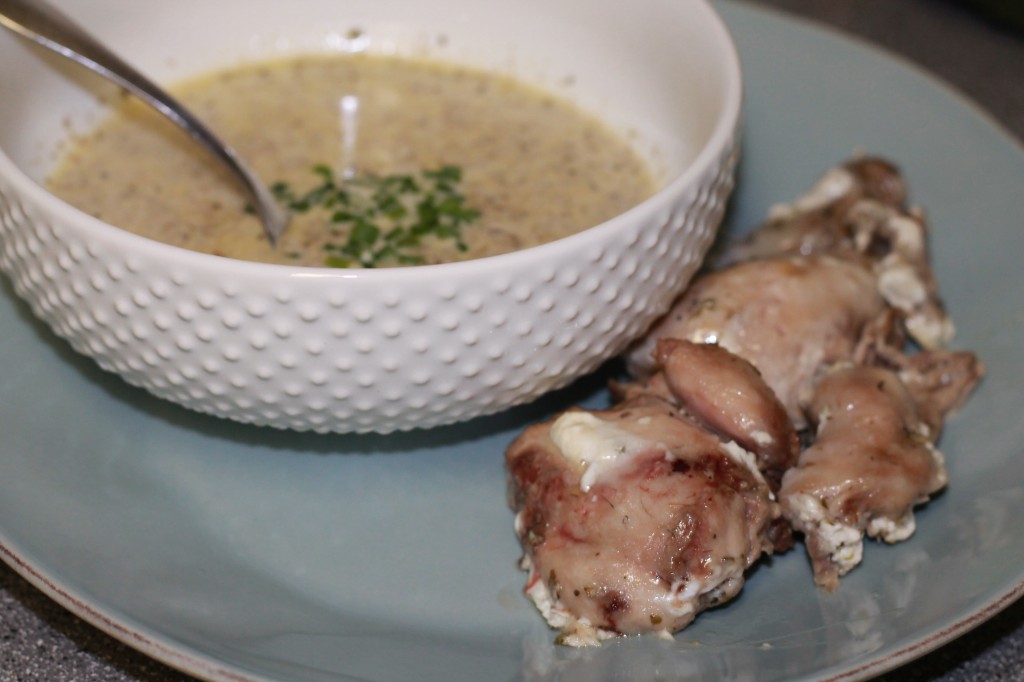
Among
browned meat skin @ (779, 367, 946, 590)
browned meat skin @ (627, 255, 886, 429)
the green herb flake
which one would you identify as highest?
the green herb flake

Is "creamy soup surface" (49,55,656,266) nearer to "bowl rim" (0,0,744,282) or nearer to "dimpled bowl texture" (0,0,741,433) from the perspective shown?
"dimpled bowl texture" (0,0,741,433)

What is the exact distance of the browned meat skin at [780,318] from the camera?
170 cm

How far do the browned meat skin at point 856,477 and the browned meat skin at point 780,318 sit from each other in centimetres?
9

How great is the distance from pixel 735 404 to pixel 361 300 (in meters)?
0.49

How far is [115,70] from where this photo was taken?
184 centimetres

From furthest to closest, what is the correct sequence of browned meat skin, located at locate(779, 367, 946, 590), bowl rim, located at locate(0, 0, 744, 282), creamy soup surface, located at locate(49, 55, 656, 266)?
creamy soup surface, located at locate(49, 55, 656, 266) → browned meat skin, located at locate(779, 367, 946, 590) → bowl rim, located at locate(0, 0, 744, 282)

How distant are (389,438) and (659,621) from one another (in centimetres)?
52

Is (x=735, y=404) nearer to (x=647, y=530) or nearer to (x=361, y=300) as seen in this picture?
(x=647, y=530)

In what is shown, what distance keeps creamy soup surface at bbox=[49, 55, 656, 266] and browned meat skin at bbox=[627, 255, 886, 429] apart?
23 cm

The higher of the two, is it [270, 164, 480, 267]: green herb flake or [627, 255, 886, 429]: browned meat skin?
[270, 164, 480, 267]: green herb flake

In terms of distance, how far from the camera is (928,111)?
89.5 inches

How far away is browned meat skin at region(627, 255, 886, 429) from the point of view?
170 centimetres

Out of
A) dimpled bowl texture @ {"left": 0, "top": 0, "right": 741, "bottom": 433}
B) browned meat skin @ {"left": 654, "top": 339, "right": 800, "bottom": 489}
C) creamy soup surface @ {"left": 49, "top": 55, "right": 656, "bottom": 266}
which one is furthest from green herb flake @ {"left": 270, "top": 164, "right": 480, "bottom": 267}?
browned meat skin @ {"left": 654, "top": 339, "right": 800, "bottom": 489}

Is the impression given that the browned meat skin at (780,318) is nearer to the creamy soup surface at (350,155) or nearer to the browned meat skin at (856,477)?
the browned meat skin at (856,477)
